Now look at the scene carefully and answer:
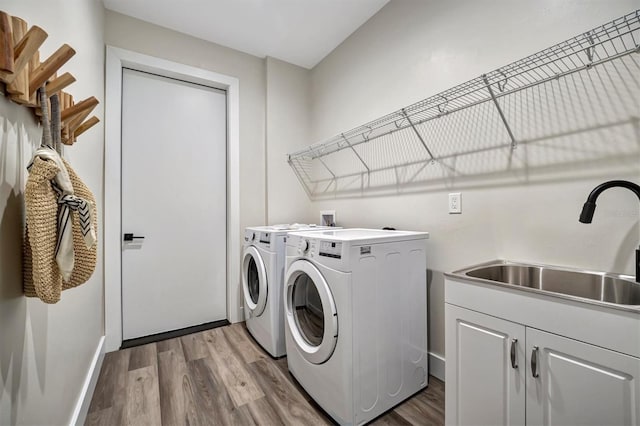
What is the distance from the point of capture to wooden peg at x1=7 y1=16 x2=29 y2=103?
0.70m

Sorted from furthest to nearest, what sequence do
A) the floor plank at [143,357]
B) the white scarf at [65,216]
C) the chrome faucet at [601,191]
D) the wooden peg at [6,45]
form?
1. the floor plank at [143,357]
2. the chrome faucet at [601,191]
3. the white scarf at [65,216]
4. the wooden peg at [6,45]

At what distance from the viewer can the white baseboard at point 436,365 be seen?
175 centimetres

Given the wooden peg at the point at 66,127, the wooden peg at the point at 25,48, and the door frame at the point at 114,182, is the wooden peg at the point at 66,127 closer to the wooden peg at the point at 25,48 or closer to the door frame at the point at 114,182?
the wooden peg at the point at 25,48

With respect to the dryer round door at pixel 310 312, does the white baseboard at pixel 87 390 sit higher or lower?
lower

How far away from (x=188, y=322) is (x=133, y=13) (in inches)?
106

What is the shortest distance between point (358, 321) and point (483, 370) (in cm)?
54

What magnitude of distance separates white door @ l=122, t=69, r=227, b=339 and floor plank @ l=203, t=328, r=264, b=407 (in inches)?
18.3

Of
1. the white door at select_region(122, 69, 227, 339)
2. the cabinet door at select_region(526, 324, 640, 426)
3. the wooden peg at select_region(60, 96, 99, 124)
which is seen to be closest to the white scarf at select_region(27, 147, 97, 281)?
the wooden peg at select_region(60, 96, 99, 124)

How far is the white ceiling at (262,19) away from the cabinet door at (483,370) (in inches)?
91.1

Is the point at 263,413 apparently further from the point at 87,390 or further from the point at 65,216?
the point at 65,216

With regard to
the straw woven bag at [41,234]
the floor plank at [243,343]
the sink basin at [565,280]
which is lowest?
the floor plank at [243,343]

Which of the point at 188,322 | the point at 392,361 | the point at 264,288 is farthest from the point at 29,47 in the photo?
the point at 188,322

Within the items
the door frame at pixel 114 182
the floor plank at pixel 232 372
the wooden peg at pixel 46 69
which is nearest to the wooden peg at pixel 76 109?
the wooden peg at pixel 46 69

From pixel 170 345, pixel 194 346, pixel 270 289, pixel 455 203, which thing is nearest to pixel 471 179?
pixel 455 203
